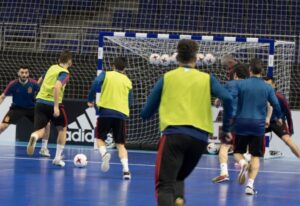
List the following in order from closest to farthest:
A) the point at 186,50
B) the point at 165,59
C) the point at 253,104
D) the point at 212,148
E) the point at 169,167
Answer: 1. the point at 169,167
2. the point at 186,50
3. the point at 253,104
4. the point at 212,148
5. the point at 165,59

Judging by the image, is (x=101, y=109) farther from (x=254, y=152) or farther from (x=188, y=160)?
(x=188, y=160)

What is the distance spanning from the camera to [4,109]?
63.3ft

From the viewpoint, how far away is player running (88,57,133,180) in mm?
12062

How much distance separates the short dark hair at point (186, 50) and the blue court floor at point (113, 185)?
2.89 meters

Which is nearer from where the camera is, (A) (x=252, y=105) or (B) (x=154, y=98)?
(B) (x=154, y=98)

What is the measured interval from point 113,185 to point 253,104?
2.43 m

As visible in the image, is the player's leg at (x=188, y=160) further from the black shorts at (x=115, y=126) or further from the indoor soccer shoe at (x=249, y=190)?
the black shorts at (x=115, y=126)

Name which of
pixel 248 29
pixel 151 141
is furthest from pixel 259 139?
pixel 248 29

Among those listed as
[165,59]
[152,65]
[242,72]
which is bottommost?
[242,72]

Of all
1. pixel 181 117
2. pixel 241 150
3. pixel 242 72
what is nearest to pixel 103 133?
pixel 241 150

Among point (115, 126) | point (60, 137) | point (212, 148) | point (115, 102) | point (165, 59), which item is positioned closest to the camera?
point (115, 102)

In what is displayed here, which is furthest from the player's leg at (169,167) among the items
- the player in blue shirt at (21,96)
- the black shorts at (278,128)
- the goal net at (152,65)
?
the goal net at (152,65)

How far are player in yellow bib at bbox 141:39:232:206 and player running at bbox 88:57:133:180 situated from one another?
16.4ft

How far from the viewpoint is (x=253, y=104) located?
10.6 metres
